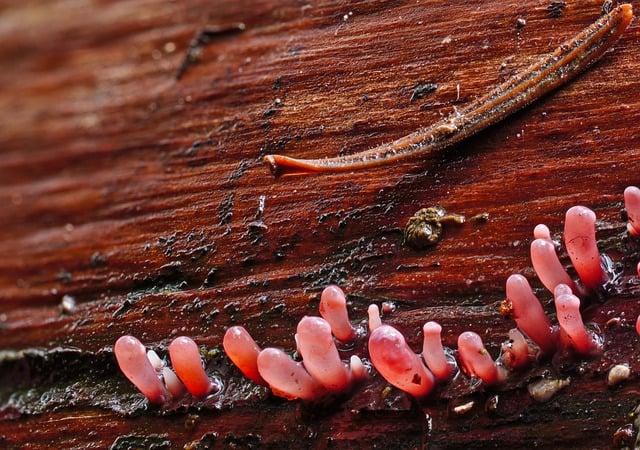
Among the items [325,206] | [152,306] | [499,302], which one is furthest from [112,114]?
[499,302]

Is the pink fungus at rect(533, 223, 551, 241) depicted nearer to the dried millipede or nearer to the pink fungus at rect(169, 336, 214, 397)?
the dried millipede

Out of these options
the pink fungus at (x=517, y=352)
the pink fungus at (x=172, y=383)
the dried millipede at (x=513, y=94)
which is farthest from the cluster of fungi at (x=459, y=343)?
the dried millipede at (x=513, y=94)

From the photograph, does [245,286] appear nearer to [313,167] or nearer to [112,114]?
[313,167]

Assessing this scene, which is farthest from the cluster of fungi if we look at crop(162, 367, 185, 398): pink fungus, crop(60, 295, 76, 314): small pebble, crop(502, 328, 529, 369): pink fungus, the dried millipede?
crop(60, 295, 76, 314): small pebble

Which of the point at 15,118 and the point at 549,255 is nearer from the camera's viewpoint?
the point at 549,255

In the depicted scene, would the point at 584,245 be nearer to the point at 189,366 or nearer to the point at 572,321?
the point at 572,321

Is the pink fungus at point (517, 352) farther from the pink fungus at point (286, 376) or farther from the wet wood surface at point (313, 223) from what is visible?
the pink fungus at point (286, 376)

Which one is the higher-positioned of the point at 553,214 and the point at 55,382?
the point at 553,214

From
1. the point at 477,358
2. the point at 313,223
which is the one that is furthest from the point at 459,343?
the point at 313,223
